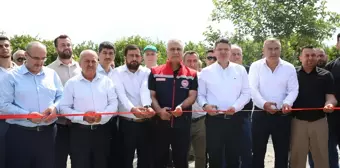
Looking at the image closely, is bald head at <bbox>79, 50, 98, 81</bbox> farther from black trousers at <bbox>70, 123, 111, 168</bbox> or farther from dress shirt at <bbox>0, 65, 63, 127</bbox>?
black trousers at <bbox>70, 123, 111, 168</bbox>

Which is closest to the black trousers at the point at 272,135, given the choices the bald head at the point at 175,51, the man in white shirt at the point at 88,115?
the bald head at the point at 175,51

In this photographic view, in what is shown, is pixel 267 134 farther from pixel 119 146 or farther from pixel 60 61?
pixel 60 61

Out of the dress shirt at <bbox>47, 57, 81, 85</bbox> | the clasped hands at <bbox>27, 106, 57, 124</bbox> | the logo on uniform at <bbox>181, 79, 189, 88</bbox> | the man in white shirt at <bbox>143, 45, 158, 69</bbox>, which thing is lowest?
the clasped hands at <bbox>27, 106, 57, 124</bbox>

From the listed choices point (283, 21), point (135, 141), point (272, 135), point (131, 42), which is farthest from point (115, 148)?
point (131, 42)

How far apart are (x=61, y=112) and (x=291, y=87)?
11.5ft

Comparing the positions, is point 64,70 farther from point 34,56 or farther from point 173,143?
point 173,143

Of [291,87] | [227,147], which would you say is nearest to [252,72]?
[291,87]

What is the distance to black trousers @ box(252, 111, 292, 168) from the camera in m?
6.03

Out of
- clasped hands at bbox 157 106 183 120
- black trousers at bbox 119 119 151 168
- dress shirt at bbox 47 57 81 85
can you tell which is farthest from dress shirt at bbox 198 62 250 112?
dress shirt at bbox 47 57 81 85

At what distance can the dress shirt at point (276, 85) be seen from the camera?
6086 millimetres

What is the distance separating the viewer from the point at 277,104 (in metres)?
6.08

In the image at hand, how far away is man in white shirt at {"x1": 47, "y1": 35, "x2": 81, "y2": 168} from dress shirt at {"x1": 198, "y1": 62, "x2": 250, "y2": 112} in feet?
6.70

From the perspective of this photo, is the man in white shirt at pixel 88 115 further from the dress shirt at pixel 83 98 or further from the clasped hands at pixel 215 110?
the clasped hands at pixel 215 110

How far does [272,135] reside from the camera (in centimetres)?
606
